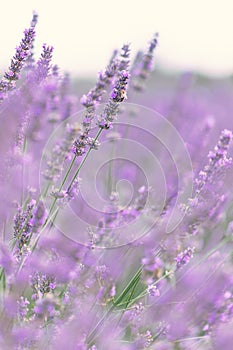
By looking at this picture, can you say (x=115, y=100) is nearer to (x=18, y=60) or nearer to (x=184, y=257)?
(x=18, y=60)

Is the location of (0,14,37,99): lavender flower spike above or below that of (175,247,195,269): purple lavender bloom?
above

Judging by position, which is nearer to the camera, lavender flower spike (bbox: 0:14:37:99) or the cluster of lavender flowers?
the cluster of lavender flowers

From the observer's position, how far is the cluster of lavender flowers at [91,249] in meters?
1.68

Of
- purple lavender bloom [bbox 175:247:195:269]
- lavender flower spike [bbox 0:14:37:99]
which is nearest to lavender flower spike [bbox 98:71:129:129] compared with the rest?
lavender flower spike [bbox 0:14:37:99]

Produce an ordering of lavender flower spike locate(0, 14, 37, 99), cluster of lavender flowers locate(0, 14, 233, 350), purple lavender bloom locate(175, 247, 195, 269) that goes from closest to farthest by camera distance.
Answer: cluster of lavender flowers locate(0, 14, 233, 350) → lavender flower spike locate(0, 14, 37, 99) → purple lavender bloom locate(175, 247, 195, 269)

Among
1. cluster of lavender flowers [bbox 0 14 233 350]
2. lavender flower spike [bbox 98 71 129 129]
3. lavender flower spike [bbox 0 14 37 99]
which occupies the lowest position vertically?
cluster of lavender flowers [bbox 0 14 233 350]

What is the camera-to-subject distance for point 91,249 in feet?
6.17

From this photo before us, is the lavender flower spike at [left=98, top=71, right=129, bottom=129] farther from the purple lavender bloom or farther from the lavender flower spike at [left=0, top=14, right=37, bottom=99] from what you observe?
the purple lavender bloom

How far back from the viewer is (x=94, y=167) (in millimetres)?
3418

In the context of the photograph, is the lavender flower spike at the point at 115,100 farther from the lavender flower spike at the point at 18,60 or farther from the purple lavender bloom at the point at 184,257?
Result: the purple lavender bloom at the point at 184,257

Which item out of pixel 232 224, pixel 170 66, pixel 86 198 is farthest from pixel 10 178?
pixel 170 66

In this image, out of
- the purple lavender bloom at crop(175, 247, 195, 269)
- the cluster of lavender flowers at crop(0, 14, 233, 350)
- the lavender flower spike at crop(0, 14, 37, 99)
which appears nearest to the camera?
the cluster of lavender flowers at crop(0, 14, 233, 350)

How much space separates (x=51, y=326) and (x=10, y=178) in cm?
56

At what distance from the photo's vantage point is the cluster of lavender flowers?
5.51 feet
